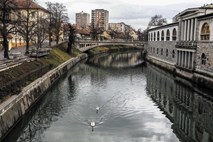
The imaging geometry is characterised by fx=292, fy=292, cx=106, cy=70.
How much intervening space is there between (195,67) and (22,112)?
27502 mm

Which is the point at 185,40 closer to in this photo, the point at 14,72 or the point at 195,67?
the point at 195,67

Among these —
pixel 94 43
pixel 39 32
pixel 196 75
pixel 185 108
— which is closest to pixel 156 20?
pixel 94 43

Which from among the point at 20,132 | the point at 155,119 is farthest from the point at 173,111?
the point at 20,132

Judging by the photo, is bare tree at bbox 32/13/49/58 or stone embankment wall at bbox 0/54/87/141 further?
bare tree at bbox 32/13/49/58

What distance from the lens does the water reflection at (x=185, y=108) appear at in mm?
22723

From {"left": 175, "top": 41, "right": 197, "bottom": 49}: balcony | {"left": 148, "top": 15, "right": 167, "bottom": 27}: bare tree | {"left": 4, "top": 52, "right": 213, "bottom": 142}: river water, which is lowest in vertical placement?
{"left": 4, "top": 52, "right": 213, "bottom": 142}: river water

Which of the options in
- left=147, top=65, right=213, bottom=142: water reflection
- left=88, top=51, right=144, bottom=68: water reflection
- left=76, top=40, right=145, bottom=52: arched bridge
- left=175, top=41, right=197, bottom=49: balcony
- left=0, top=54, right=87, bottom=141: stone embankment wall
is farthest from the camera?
left=76, top=40, right=145, bottom=52: arched bridge

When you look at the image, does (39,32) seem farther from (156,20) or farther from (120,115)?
(156,20)

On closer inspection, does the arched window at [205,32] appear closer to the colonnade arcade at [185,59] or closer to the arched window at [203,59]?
the arched window at [203,59]

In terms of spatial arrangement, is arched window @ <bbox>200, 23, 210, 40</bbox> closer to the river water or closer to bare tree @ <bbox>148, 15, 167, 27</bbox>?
the river water

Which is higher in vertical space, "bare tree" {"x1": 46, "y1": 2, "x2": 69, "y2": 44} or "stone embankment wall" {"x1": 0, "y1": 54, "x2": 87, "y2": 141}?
"bare tree" {"x1": 46, "y1": 2, "x2": 69, "y2": 44}

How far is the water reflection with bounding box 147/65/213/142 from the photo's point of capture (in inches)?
895

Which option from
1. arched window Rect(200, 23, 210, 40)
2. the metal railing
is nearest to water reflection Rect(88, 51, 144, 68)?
the metal railing

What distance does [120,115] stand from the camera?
1053 inches
